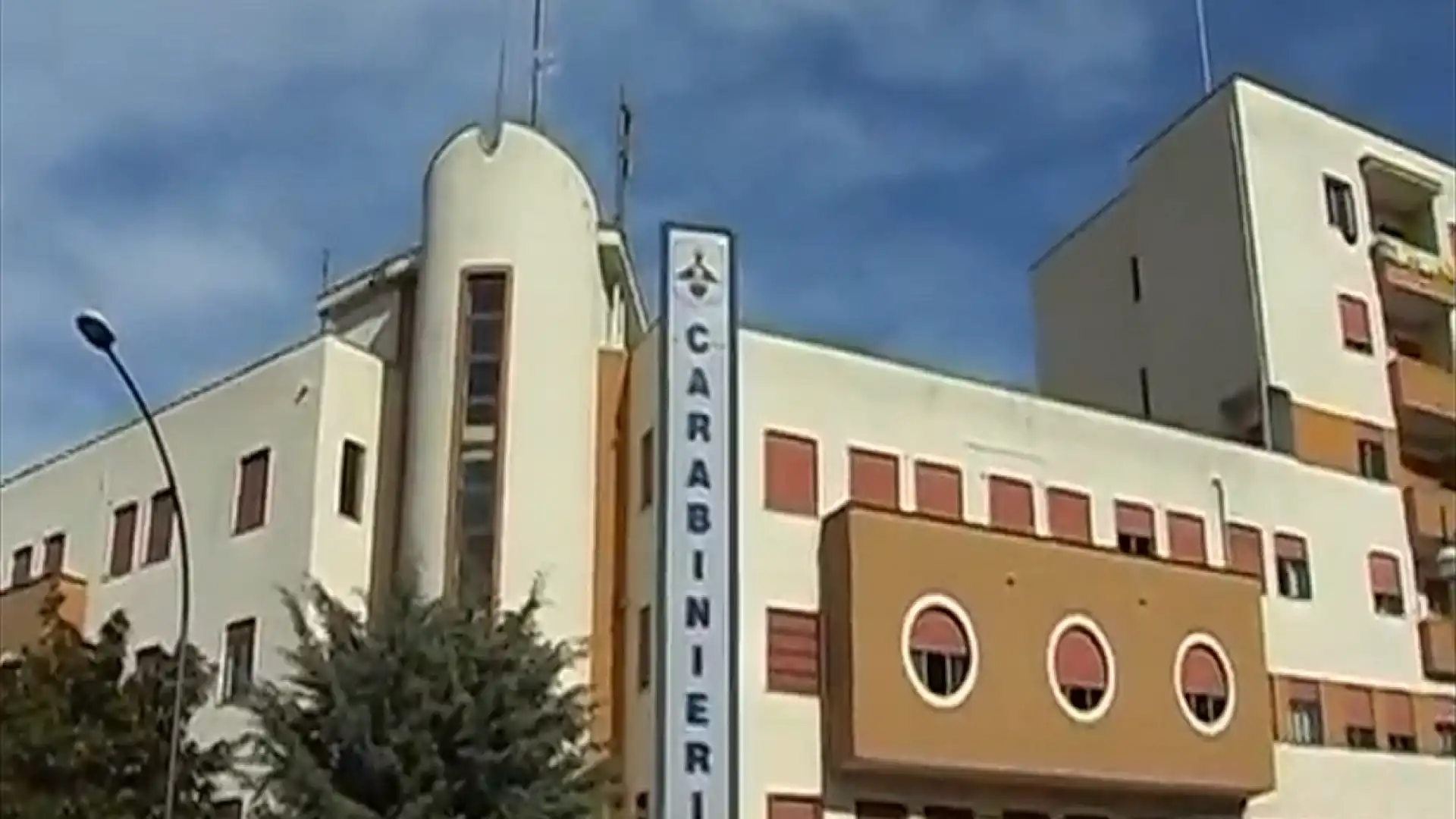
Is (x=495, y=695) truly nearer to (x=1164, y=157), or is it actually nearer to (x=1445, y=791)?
(x=1445, y=791)

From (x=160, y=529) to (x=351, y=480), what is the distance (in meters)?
4.71

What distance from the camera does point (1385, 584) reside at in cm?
3962

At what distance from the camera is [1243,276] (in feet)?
134

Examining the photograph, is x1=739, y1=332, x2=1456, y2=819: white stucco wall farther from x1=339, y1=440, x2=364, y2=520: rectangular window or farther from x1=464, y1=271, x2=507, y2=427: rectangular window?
x1=339, y1=440, x2=364, y2=520: rectangular window

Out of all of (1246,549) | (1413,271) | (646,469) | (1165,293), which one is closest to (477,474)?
(646,469)

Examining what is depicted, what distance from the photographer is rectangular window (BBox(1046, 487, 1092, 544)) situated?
35.0m

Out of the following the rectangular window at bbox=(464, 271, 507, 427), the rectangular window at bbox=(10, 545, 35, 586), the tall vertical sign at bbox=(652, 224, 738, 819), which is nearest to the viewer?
the tall vertical sign at bbox=(652, 224, 738, 819)

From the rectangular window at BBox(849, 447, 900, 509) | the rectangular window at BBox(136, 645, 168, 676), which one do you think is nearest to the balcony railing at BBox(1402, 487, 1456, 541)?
the rectangular window at BBox(849, 447, 900, 509)

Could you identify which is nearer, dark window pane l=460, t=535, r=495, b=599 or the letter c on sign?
dark window pane l=460, t=535, r=495, b=599

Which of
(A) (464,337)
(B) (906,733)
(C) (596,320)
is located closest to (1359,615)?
(B) (906,733)

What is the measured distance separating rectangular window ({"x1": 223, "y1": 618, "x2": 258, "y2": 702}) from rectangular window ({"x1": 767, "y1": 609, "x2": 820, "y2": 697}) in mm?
8978

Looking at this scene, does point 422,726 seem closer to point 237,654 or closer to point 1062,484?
point 237,654

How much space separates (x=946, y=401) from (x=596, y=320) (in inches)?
262

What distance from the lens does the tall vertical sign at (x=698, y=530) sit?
2831 cm
